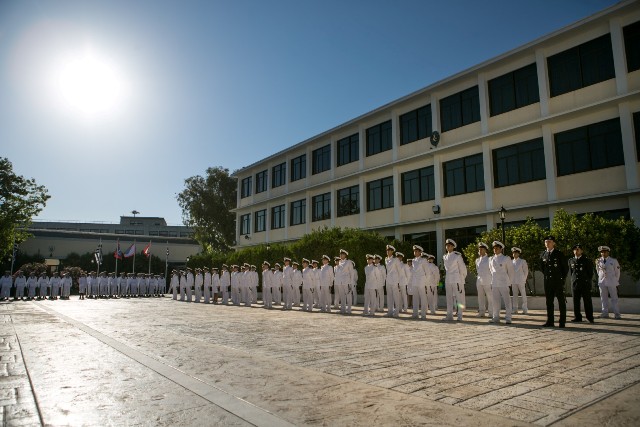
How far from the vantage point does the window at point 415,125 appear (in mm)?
26281

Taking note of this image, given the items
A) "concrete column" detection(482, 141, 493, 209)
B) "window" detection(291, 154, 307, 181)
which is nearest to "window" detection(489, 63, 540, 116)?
"concrete column" detection(482, 141, 493, 209)

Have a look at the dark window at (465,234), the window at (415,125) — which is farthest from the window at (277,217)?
the dark window at (465,234)

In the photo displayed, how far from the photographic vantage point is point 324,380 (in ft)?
16.5

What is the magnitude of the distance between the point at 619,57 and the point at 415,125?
10990mm

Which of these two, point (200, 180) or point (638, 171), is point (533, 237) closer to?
point (638, 171)

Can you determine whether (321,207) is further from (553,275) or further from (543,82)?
(553,275)

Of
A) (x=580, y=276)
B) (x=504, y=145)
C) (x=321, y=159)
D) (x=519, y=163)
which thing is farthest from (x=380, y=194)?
(x=580, y=276)

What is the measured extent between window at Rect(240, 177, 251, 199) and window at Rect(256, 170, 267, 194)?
1668 millimetres

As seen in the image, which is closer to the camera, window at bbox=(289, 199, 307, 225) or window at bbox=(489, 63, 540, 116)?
window at bbox=(489, 63, 540, 116)

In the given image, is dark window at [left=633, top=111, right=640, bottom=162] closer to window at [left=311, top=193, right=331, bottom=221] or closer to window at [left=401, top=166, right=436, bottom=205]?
window at [left=401, top=166, right=436, bottom=205]

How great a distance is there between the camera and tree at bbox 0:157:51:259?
3456 cm

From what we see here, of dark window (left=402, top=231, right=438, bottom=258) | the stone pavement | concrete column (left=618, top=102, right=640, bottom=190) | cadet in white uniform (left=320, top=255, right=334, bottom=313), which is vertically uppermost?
concrete column (left=618, top=102, right=640, bottom=190)

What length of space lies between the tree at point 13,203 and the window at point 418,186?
29.7 metres

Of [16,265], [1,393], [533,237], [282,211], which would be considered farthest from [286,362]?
[16,265]
